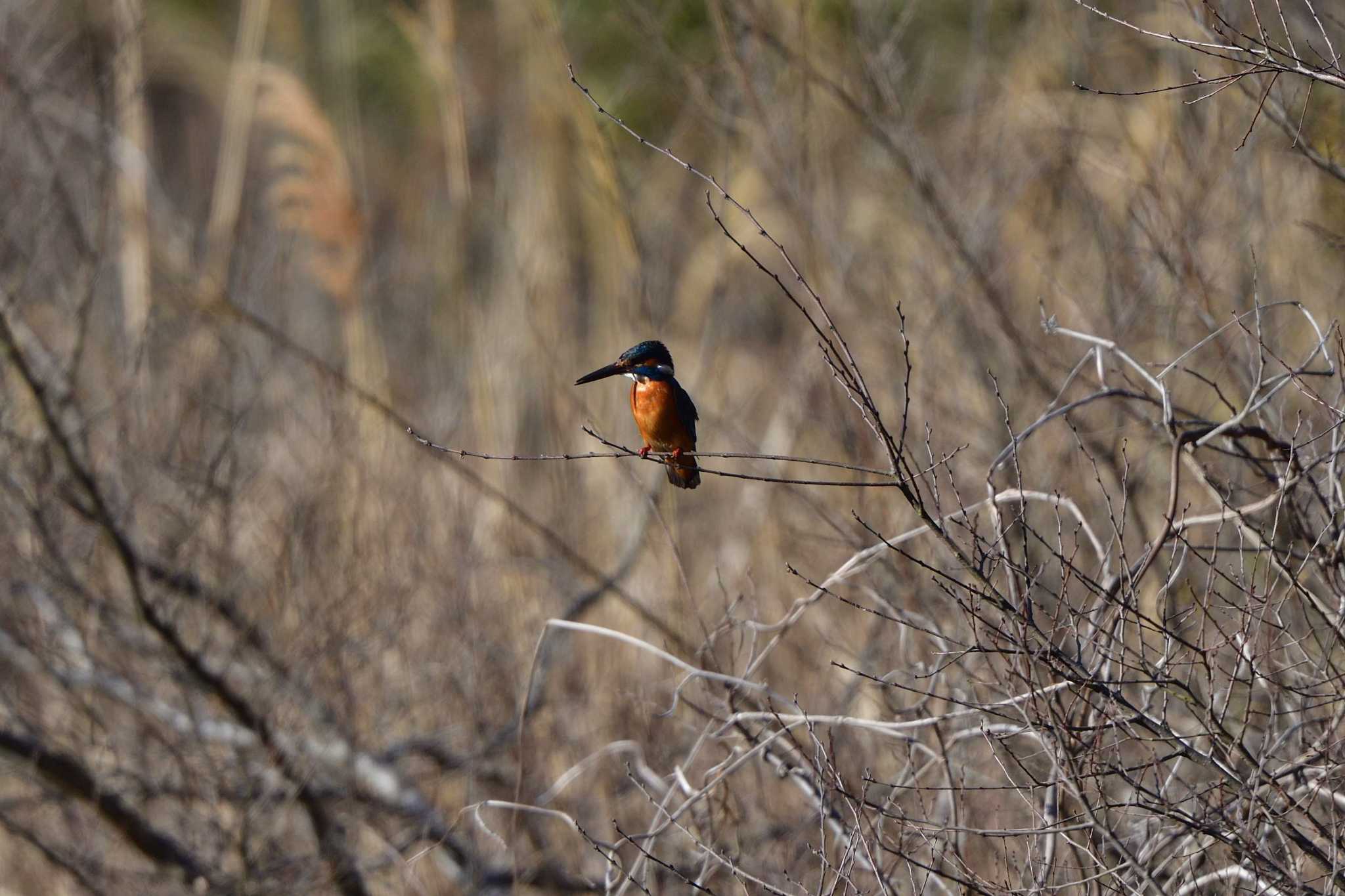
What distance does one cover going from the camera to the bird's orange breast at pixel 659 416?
2.51 m

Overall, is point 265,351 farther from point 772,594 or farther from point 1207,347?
point 1207,347

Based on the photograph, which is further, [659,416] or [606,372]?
[659,416]

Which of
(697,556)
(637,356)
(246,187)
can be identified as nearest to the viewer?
(637,356)

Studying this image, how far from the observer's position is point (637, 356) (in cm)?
245

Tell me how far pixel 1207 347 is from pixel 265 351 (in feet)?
13.5

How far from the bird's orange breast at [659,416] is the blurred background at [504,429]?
128cm

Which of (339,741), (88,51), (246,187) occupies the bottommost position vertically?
(339,741)

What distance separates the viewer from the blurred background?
15.3ft

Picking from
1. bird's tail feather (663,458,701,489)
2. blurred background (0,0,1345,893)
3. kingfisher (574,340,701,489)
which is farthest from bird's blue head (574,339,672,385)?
blurred background (0,0,1345,893)

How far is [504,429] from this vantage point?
19.4ft

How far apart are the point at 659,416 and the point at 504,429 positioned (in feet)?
11.4

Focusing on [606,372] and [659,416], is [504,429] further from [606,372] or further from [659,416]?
[606,372]

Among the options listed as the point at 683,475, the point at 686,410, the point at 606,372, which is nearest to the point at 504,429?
the point at 686,410

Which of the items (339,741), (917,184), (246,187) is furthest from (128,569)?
(246,187)
